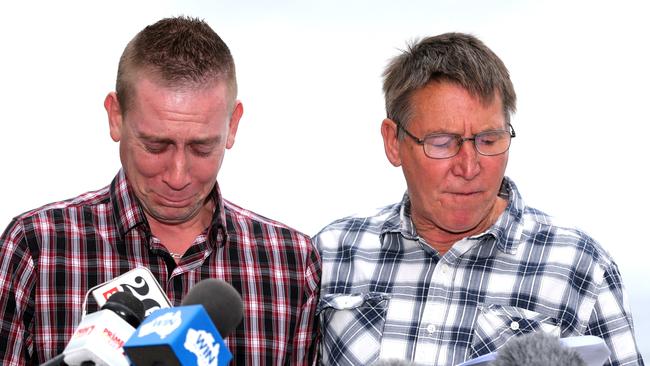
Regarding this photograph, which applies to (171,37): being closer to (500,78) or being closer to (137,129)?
(137,129)

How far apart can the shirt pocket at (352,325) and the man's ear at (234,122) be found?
0.87m

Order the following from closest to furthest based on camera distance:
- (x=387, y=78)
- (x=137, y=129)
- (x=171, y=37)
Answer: (x=137, y=129) < (x=171, y=37) < (x=387, y=78)

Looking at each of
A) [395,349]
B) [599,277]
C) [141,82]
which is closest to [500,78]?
[599,277]

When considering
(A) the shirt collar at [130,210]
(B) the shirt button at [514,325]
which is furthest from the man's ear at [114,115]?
(B) the shirt button at [514,325]

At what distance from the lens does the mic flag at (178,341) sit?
Result: 6.97ft

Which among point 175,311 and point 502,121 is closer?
point 175,311

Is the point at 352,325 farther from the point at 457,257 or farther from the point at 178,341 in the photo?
the point at 178,341

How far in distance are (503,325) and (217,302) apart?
183cm

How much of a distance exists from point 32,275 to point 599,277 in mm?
2433

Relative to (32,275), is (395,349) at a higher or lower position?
lower

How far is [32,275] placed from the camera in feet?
12.3

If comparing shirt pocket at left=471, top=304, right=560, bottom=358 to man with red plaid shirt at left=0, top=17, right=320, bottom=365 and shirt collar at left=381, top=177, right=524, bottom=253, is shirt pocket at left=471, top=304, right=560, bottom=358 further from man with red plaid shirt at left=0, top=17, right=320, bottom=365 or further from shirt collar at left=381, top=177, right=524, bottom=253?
man with red plaid shirt at left=0, top=17, right=320, bottom=365

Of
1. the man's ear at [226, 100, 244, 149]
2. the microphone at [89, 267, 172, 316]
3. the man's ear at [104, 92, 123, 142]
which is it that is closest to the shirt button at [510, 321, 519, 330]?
the man's ear at [226, 100, 244, 149]

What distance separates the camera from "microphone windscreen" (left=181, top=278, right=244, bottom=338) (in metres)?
2.47
